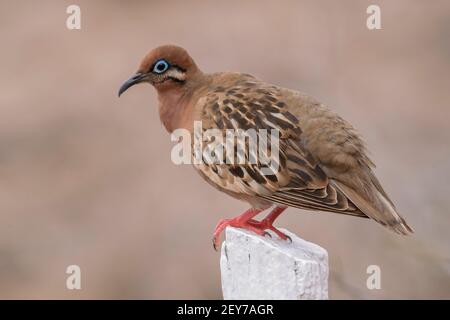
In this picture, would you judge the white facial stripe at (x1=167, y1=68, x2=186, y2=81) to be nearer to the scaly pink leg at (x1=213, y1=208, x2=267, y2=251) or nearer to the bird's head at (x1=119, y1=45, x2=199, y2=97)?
the bird's head at (x1=119, y1=45, x2=199, y2=97)

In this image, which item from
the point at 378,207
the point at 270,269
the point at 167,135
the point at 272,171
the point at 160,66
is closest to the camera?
the point at 270,269

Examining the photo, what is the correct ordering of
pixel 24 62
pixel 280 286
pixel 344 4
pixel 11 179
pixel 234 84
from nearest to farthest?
pixel 280 286, pixel 234 84, pixel 11 179, pixel 344 4, pixel 24 62

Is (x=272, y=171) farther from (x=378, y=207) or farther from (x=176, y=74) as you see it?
(x=176, y=74)

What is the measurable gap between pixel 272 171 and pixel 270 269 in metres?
0.98

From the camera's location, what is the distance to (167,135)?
34.8 feet

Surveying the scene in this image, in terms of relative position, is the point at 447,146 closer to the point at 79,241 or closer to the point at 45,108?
the point at 79,241

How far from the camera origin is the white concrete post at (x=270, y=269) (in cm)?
467

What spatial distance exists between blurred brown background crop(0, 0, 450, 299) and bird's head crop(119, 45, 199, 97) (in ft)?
8.03

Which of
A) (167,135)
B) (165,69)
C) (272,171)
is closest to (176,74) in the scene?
(165,69)

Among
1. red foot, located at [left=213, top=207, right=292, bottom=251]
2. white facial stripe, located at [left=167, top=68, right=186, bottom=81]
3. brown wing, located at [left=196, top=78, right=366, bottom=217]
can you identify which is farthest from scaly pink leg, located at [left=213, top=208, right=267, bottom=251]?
white facial stripe, located at [left=167, top=68, right=186, bottom=81]

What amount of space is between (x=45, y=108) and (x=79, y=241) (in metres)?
2.16

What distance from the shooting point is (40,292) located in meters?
9.64

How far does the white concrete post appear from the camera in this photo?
15.3 feet

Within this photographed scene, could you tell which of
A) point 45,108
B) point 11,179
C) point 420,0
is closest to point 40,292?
point 11,179
